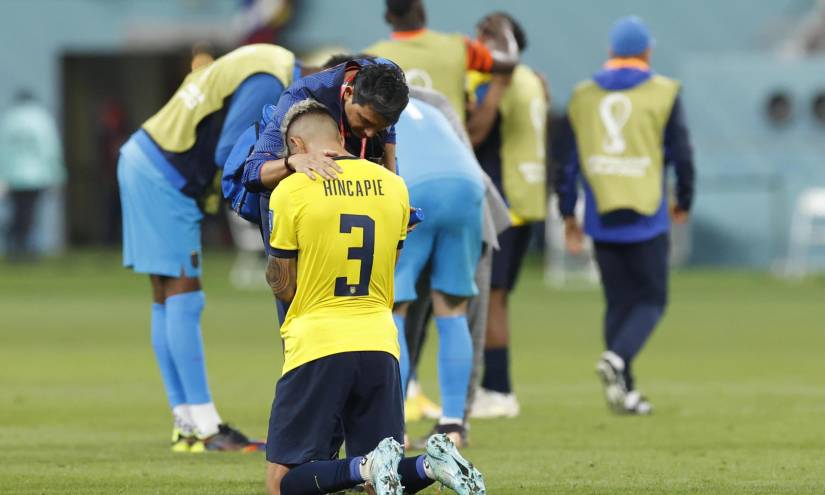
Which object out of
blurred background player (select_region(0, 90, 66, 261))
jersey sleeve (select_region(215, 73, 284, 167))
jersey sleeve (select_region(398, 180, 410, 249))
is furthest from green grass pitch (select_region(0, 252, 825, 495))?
blurred background player (select_region(0, 90, 66, 261))

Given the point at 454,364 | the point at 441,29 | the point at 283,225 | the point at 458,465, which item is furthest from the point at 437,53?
the point at 441,29

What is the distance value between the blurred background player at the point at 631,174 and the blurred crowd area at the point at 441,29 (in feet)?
37.6

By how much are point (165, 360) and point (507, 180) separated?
2.72m

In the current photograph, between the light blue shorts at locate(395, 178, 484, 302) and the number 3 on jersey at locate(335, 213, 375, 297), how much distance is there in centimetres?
204

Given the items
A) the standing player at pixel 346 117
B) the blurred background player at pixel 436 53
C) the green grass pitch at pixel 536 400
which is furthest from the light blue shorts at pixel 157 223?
the standing player at pixel 346 117

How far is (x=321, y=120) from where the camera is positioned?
22.1 ft

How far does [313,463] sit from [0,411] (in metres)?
4.77

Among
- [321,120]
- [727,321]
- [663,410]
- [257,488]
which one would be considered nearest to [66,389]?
[663,410]

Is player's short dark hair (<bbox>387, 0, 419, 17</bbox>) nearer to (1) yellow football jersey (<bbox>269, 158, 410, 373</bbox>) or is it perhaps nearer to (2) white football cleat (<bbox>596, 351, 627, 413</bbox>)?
(2) white football cleat (<bbox>596, 351, 627, 413</bbox>)

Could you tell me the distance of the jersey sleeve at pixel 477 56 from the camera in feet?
32.8

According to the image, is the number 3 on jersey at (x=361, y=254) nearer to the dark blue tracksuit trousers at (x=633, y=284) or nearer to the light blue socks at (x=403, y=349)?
the light blue socks at (x=403, y=349)

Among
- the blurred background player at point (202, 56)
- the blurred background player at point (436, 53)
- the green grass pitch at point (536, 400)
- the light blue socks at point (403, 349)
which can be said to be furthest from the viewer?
the blurred background player at point (436, 53)

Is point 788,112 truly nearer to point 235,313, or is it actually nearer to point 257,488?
point 235,313

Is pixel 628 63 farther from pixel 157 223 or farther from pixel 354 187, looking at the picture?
pixel 354 187
